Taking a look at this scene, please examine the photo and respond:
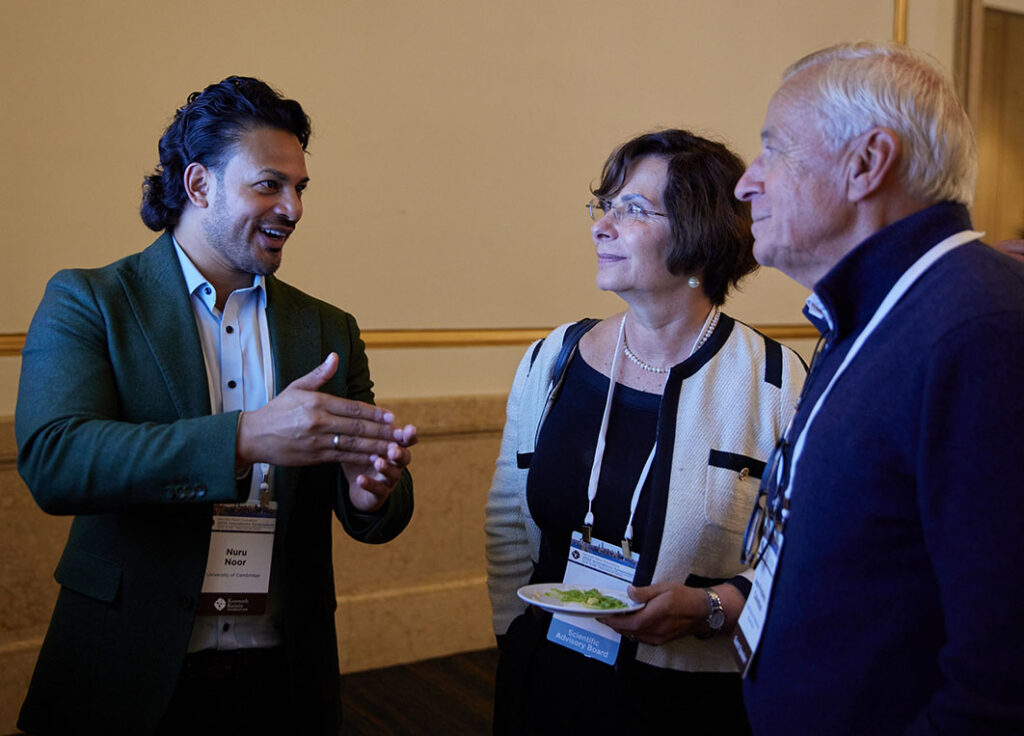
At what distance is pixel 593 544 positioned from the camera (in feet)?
6.75

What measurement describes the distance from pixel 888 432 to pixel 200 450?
1.08 m

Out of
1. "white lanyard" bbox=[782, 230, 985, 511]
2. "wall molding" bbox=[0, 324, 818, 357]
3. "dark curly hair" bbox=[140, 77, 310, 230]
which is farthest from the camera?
"wall molding" bbox=[0, 324, 818, 357]

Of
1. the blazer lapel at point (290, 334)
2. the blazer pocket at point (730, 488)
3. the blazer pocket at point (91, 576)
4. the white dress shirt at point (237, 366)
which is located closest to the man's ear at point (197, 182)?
the white dress shirt at point (237, 366)

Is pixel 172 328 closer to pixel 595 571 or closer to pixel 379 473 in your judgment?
pixel 379 473

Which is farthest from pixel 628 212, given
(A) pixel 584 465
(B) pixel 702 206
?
(A) pixel 584 465

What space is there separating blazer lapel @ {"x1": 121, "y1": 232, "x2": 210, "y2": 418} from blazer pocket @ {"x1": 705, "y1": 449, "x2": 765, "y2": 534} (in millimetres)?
1028

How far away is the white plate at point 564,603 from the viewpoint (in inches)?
68.1

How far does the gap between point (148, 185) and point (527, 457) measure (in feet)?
3.41

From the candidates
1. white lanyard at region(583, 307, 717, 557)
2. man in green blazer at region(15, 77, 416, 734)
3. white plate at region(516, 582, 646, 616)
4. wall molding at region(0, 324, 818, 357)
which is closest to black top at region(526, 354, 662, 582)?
white lanyard at region(583, 307, 717, 557)

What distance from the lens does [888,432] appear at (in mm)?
1157

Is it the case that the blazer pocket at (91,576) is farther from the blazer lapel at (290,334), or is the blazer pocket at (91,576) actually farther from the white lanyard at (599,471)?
the white lanyard at (599,471)

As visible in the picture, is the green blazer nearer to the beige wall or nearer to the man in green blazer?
the man in green blazer

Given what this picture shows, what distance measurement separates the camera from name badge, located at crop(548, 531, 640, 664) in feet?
6.49

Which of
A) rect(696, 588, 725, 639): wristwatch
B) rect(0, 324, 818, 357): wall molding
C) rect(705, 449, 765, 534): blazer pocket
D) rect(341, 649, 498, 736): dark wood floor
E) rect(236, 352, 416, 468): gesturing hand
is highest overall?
rect(236, 352, 416, 468): gesturing hand
